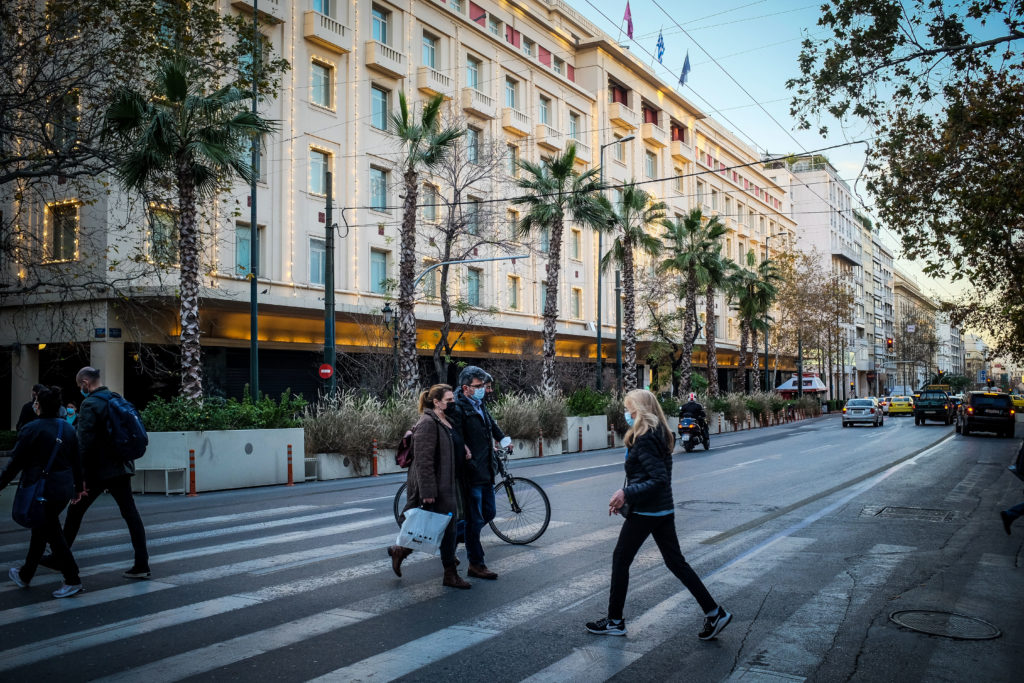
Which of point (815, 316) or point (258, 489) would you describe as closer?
point (258, 489)

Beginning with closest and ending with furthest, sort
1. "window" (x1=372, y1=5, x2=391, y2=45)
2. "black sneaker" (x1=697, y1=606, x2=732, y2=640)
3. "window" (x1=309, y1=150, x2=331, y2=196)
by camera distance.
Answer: "black sneaker" (x1=697, y1=606, x2=732, y2=640), "window" (x1=309, y1=150, x2=331, y2=196), "window" (x1=372, y1=5, x2=391, y2=45)

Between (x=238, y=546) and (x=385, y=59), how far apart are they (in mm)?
28858

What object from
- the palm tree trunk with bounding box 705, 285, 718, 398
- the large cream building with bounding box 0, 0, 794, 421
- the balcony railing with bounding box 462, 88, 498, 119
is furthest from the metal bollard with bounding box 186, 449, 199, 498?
the palm tree trunk with bounding box 705, 285, 718, 398

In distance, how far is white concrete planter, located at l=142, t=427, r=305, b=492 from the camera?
15547 millimetres

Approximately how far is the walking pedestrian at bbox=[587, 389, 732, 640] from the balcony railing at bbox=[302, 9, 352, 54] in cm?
2945

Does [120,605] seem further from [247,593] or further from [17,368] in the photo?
[17,368]

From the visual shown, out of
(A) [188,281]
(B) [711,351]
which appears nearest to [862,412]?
(B) [711,351]

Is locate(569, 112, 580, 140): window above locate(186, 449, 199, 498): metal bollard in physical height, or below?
above

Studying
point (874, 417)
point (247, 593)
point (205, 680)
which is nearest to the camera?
point (205, 680)

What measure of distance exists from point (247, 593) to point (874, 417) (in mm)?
40326

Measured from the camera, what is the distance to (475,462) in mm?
7582

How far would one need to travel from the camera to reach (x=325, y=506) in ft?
42.4

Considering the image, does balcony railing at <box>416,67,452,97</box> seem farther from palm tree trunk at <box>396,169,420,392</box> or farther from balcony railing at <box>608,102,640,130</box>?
balcony railing at <box>608,102,640,130</box>

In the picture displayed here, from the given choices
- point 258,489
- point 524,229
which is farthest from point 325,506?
point 524,229
